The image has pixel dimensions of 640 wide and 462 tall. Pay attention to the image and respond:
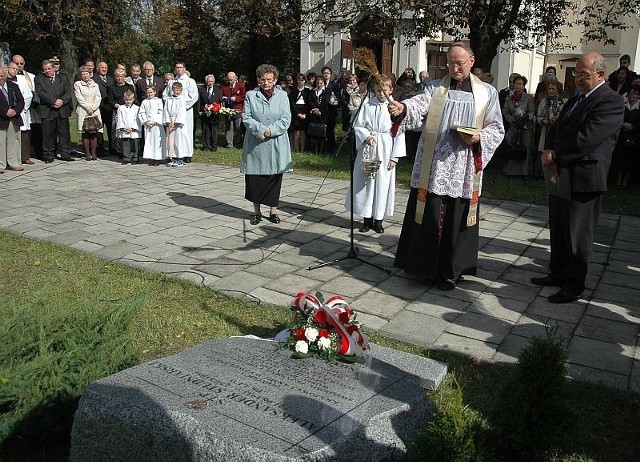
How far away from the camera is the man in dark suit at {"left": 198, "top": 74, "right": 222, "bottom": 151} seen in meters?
15.6

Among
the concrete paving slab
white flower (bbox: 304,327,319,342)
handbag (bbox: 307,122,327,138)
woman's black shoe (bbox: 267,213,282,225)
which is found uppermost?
handbag (bbox: 307,122,327,138)

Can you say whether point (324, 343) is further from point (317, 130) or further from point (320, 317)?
point (317, 130)

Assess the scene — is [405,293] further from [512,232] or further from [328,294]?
[512,232]

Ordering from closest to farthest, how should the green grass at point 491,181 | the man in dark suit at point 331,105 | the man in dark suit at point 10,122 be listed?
the green grass at point 491,181, the man in dark suit at point 10,122, the man in dark suit at point 331,105

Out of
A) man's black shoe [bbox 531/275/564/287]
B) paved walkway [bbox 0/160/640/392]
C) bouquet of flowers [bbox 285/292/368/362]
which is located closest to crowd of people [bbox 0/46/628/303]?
man's black shoe [bbox 531/275/564/287]

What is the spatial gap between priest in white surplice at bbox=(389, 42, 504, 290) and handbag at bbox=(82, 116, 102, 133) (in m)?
9.87

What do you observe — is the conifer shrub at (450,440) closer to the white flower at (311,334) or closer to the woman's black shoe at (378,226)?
the white flower at (311,334)

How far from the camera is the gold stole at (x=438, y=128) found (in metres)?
5.79

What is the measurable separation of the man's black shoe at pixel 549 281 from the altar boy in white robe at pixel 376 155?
234 cm

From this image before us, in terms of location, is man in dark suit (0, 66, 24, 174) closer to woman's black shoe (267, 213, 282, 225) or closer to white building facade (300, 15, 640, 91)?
woman's black shoe (267, 213, 282, 225)

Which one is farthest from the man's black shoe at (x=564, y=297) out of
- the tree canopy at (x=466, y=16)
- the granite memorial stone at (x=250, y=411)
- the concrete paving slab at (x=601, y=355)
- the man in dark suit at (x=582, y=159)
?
the tree canopy at (x=466, y=16)

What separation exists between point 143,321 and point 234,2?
24.5 metres

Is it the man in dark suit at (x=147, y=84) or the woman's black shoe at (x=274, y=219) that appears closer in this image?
the woman's black shoe at (x=274, y=219)

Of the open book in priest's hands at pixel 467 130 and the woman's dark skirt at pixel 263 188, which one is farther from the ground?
the open book in priest's hands at pixel 467 130
